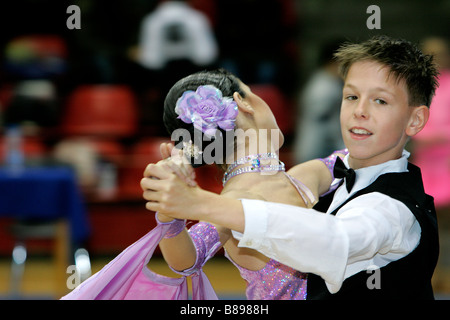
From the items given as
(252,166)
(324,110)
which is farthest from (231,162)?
(324,110)

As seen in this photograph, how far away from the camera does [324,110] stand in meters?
5.01

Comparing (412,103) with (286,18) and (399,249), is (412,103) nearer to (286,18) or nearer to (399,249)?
(399,249)

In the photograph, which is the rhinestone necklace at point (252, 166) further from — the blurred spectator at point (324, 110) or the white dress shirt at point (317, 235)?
the blurred spectator at point (324, 110)

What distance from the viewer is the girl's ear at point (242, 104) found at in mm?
1919

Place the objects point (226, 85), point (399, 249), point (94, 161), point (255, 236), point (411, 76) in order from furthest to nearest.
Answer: point (94, 161) < point (226, 85) < point (411, 76) < point (399, 249) < point (255, 236)

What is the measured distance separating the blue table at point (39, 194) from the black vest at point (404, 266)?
3.35 metres

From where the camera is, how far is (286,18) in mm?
6820

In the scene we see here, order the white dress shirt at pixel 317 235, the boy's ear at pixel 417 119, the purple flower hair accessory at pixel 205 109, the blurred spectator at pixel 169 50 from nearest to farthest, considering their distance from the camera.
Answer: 1. the white dress shirt at pixel 317 235
2. the boy's ear at pixel 417 119
3. the purple flower hair accessory at pixel 205 109
4. the blurred spectator at pixel 169 50

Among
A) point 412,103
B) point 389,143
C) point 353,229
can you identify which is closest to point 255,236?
point 353,229

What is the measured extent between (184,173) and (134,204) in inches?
168

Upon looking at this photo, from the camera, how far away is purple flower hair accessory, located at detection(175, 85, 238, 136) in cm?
180

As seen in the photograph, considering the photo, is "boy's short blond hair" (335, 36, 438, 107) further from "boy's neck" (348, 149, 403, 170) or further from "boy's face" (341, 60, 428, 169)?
"boy's neck" (348, 149, 403, 170)

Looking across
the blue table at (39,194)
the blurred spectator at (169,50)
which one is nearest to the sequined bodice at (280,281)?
the blue table at (39,194)

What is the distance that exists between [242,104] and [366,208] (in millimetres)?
602
